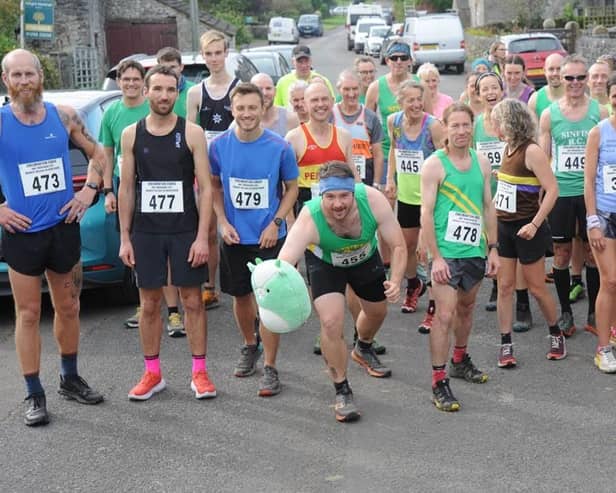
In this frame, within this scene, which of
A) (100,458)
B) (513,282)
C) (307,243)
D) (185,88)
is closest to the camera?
A: (100,458)

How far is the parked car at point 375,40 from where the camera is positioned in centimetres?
5303

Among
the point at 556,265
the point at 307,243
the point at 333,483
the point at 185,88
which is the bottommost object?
the point at 333,483

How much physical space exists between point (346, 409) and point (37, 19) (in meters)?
15.8

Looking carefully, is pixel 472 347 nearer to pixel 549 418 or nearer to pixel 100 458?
pixel 549 418

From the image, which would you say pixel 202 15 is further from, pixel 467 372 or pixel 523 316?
pixel 467 372

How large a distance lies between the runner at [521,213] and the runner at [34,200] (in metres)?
2.82

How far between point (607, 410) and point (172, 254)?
9.22 feet

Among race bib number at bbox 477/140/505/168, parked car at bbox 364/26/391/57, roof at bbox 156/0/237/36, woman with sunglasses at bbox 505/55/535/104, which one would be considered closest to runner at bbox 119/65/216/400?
race bib number at bbox 477/140/505/168

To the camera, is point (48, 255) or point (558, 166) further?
point (558, 166)

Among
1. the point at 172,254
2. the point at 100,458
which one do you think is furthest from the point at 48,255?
the point at 100,458

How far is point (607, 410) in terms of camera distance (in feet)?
20.9

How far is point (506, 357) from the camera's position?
24.0ft

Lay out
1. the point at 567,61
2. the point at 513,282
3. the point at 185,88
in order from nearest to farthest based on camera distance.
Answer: the point at 513,282 < the point at 567,61 < the point at 185,88

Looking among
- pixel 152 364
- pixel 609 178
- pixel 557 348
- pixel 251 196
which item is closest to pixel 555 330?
pixel 557 348
